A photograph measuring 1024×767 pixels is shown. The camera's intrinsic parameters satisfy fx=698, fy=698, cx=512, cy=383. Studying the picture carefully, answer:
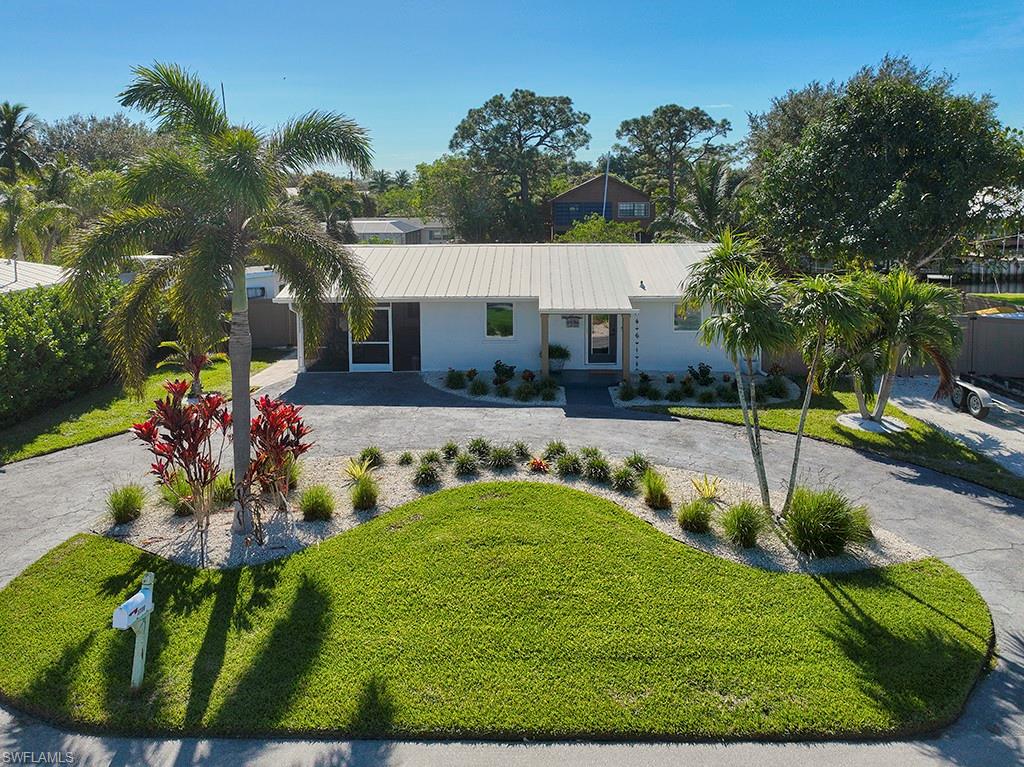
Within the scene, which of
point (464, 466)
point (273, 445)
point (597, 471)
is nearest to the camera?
point (273, 445)

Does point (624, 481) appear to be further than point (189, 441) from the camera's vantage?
Yes

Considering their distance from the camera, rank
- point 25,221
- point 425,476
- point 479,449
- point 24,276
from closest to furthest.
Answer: point 425,476 → point 479,449 → point 24,276 → point 25,221

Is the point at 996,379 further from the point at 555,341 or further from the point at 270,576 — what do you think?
the point at 270,576

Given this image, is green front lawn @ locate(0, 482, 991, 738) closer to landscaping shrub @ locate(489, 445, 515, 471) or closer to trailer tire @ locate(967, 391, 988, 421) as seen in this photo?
landscaping shrub @ locate(489, 445, 515, 471)

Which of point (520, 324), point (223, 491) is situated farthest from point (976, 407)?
point (223, 491)

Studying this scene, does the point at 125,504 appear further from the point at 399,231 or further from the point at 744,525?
the point at 399,231
